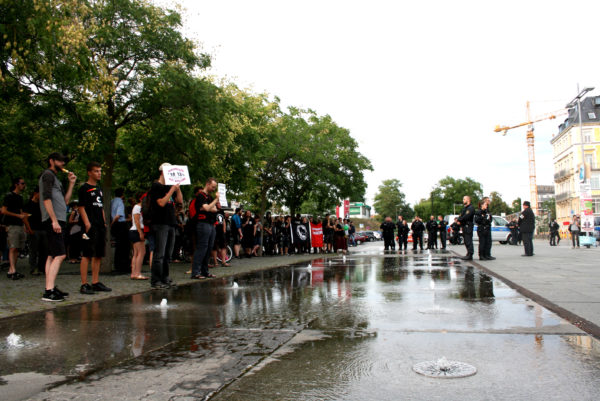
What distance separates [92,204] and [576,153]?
84097 millimetres

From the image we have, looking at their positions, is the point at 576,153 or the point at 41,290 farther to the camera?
the point at 576,153

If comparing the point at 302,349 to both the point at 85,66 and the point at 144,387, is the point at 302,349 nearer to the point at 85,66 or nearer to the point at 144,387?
the point at 144,387

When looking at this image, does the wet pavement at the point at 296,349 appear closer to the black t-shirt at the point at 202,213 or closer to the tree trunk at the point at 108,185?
the black t-shirt at the point at 202,213

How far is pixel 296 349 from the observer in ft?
13.2

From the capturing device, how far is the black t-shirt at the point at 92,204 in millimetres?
7641

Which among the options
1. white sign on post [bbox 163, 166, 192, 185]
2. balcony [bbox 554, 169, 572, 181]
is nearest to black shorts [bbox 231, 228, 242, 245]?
white sign on post [bbox 163, 166, 192, 185]

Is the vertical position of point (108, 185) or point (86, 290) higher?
point (108, 185)

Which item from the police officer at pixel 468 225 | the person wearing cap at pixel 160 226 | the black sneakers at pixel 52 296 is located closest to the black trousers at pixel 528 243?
the police officer at pixel 468 225

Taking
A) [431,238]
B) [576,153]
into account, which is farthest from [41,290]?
[576,153]

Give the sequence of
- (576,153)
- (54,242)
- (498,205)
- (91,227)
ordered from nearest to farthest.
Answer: (54,242), (91,227), (576,153), (498,205)

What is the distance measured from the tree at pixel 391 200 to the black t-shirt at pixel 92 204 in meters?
127

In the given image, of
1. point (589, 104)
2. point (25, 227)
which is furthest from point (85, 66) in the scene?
point (589, 104)

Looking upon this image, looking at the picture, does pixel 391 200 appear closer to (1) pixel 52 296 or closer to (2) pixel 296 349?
(1) pixel 52 296

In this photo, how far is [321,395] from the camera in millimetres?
2947
